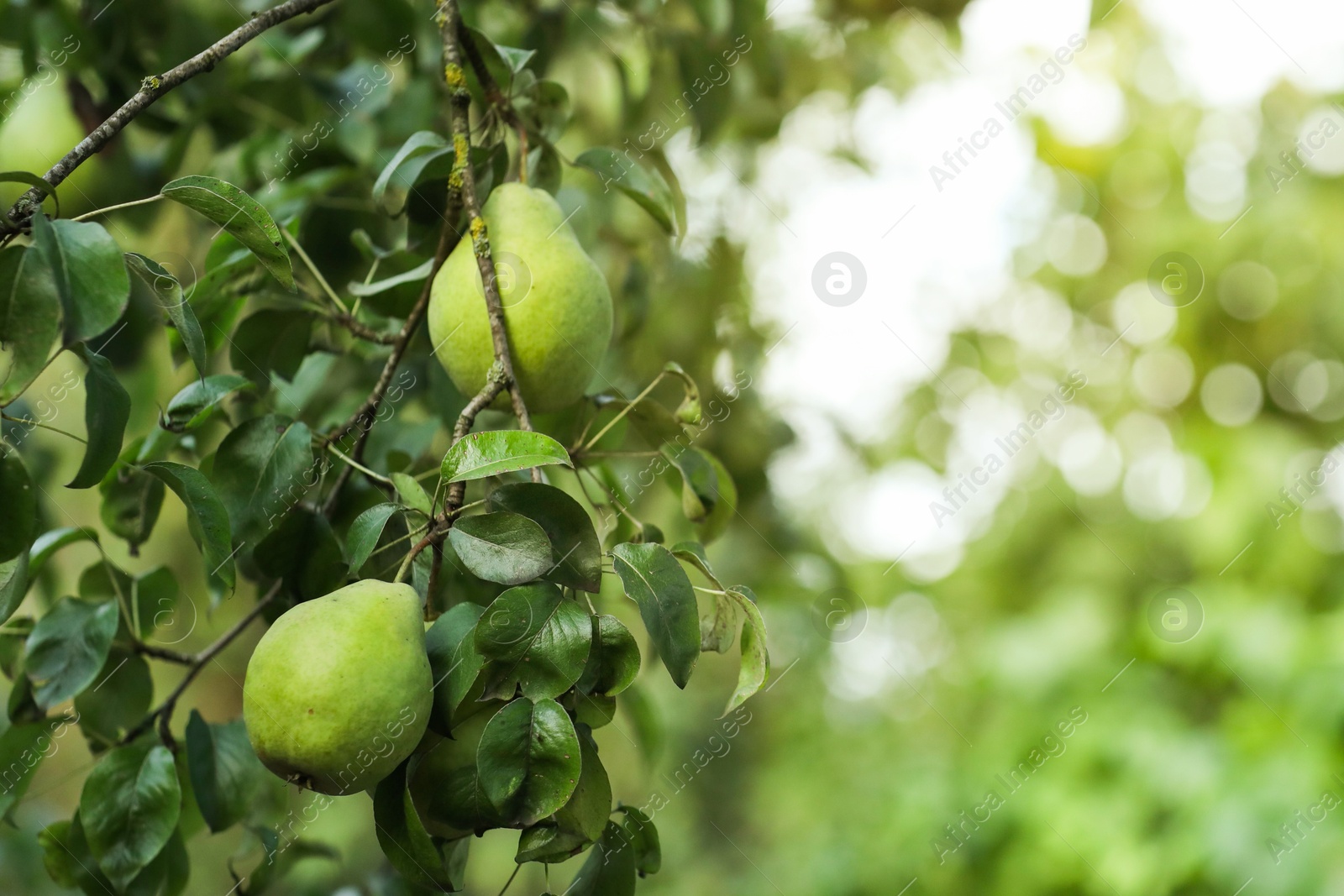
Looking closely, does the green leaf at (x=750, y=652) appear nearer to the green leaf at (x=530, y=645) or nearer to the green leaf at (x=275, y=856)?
the green leaf at (x=530, y=645)

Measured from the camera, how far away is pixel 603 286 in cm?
51

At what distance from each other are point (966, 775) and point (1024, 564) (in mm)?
1042

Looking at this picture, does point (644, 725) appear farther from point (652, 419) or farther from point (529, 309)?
point (529, 309)

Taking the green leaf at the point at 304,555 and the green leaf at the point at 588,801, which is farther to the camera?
the green leaf at the point at 304,555

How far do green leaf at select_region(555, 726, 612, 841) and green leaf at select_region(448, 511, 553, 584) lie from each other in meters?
0.08

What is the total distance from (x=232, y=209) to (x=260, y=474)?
6.1 inches

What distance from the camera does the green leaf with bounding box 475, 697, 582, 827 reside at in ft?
1.19

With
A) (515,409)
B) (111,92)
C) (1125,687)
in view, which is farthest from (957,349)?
(515,409)

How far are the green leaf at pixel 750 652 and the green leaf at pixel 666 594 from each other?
0.08 ft

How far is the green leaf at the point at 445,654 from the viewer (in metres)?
0.40

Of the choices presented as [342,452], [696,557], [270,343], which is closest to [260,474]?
[342,452]

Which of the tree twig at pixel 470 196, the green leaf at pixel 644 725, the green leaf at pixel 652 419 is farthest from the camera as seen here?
the green leaf at pixel 644 725

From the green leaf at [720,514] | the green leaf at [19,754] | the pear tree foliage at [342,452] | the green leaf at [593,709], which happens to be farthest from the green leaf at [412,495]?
the green leaf at [19,754]

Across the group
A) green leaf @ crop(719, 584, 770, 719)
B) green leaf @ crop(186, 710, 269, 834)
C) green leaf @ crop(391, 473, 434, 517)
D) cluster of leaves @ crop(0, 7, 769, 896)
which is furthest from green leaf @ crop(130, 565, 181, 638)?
green leaf @ crop(719, 584, 770, 719)
